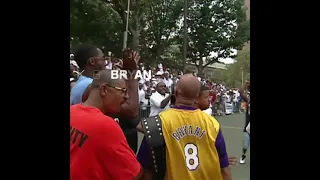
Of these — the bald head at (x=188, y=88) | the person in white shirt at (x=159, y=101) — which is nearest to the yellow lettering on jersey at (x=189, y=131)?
the bald head at (x=188, y=88)

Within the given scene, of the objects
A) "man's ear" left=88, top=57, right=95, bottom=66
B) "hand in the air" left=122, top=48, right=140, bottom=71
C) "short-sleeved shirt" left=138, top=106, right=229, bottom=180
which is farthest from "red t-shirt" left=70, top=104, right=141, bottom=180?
"man's ear" left=88, top=57, right=95, bottom=66

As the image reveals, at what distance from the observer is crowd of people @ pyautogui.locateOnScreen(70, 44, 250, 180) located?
234 cm

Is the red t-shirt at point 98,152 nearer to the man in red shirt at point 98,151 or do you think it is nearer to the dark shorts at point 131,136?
the man in red shirt at point 98,151

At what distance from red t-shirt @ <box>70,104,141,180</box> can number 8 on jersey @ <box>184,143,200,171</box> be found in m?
0.80

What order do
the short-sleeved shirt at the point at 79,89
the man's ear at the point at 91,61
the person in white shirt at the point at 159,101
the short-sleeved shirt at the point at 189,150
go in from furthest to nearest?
the person in white shirt at the point at 159,101 → the man's ear at the point at 91,61 → the short-sleeved shirt at the point at 79,89 → the short-sleeved shirt at the point at 189,150

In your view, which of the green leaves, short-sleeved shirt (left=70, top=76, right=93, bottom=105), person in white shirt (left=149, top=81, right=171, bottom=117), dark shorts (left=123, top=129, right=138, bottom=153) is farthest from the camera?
the green leaves

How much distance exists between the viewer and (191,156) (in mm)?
3135

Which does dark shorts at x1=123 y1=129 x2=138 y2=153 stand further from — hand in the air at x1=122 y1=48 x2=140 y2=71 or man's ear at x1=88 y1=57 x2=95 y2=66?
hand in the air at x1=122 y1=48 x2=140 y2=71

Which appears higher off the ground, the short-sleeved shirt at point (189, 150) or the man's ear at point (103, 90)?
the man's ear at point (103, 90)

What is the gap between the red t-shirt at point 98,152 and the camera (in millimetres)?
2330
